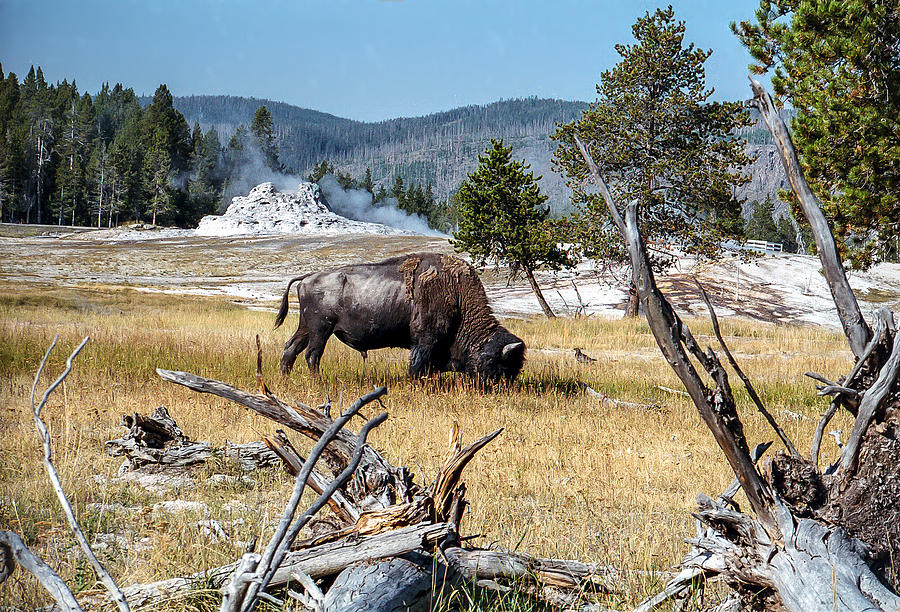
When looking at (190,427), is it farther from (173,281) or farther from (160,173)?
(160,173)

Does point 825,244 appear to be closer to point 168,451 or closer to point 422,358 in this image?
point 168,451

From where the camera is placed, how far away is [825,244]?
314 centimetres

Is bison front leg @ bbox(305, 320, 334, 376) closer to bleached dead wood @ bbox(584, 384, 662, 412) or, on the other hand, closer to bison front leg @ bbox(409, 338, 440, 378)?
bison front leg @ bbox(409, 338, 440, 378)

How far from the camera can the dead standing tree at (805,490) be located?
8.21 ft

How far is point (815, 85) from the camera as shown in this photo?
33.8ft

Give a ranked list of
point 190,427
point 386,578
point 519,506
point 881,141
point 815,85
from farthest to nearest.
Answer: point 815,85 → point 881,141 → point 190,427 → point 519,506 → point 386,578

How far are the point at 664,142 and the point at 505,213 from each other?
262 inches

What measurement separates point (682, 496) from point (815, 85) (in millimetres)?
7640

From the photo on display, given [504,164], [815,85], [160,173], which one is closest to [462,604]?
[815,85]

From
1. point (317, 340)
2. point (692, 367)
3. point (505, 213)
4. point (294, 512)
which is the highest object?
point (505, 213)

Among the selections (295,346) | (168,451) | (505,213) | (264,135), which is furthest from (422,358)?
(264,135)

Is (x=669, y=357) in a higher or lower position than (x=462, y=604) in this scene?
higher

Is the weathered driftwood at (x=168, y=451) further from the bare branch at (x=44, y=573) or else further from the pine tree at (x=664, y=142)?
the pine tree at (x=664, y=142)

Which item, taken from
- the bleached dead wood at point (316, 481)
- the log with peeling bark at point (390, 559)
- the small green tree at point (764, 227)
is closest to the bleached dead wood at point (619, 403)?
the log with peeling bark at point (390, 559)
